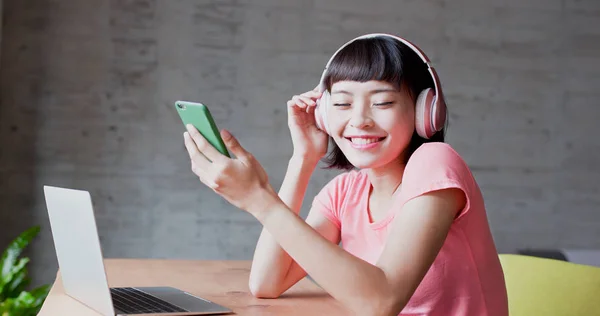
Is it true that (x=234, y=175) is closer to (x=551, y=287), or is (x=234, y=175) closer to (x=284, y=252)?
(x=284, y=252)

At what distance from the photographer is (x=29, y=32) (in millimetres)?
3305

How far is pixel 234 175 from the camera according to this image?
1.16 meters

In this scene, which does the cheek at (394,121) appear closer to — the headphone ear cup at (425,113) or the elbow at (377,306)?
the headphone ear cup at (425,113)

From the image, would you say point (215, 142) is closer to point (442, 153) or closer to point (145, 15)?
point (442, 153)

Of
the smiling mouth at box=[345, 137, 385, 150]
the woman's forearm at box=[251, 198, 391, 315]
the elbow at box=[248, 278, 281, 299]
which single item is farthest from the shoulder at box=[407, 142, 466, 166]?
→ the elbow at box=[248, 278, 281, 299]

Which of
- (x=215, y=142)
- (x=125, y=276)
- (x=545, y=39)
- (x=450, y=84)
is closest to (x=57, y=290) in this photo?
(x=125, y=276)

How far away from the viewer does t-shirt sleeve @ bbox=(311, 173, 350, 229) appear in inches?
63.0

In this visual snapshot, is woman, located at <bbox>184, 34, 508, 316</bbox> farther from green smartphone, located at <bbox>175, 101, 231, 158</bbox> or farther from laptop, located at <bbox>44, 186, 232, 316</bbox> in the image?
laptop, located at <bbox>44, 186, 232, 316</bbox>

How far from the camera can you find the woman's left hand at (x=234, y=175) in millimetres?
1161

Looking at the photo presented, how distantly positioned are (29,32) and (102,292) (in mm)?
2423

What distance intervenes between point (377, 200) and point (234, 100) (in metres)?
2.05

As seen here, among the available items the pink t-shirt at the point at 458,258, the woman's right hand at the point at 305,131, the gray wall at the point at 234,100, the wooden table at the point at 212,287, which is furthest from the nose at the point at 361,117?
the gray wall at the point at 234,100

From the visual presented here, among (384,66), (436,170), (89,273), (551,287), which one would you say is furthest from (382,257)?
(551,287)

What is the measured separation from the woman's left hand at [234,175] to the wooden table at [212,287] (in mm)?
266
